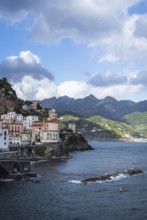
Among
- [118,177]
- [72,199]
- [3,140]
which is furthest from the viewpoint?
[3,140]

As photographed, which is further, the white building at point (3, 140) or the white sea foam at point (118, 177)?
the white building at point (3, 140)

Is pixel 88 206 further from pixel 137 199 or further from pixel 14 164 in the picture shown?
pixel 14 164

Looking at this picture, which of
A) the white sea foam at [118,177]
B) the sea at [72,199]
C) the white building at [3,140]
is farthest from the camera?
the white building at [3,140]

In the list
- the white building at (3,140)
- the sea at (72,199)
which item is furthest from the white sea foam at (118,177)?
the white building at (3,140)

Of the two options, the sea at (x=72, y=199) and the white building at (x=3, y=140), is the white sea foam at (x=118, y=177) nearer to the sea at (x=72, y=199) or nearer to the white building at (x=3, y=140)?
the sea at (x=72, y=199)

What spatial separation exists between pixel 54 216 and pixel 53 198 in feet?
56.1

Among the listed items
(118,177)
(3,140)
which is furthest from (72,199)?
(3,140)

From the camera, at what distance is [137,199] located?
85000 mm

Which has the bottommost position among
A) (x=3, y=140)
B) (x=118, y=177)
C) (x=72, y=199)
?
(x=72, y=199)

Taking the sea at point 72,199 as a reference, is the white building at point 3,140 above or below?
above

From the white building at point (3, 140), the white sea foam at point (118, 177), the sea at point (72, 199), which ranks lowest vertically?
the sea at point (72, 199)

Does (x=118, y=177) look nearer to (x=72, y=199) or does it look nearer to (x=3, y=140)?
(x=72, y=199)

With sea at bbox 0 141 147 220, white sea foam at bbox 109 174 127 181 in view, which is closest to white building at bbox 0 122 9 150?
sea at bbox 0 141 147 220

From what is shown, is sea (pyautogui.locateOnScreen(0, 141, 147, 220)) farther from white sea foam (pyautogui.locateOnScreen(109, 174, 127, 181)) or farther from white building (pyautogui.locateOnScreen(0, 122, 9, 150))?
white building (pyautogui.locateOnScreen(0, 122, 9, 150))
